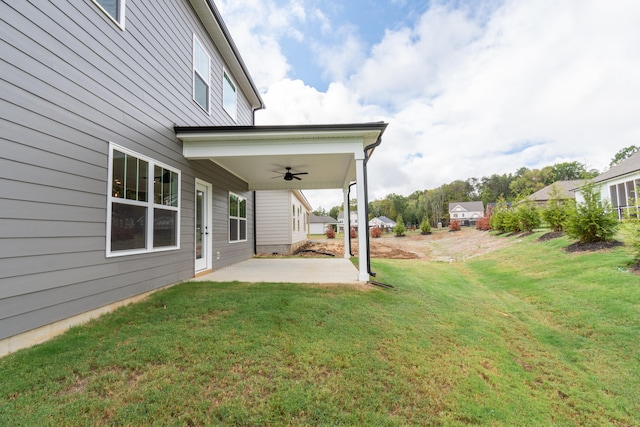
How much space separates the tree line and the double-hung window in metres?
38.6

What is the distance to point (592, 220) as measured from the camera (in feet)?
25.2

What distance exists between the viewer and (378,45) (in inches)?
428

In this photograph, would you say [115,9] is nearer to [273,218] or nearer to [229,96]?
[229,96]

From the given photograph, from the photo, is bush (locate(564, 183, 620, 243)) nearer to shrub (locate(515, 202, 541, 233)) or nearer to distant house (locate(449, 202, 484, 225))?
shrub (locate(515, 202, 541, 233))

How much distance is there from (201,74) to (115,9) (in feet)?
8.48

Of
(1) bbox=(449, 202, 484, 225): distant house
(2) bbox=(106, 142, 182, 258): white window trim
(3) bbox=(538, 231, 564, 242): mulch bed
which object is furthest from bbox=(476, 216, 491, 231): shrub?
(1) bbox=(449, 202, 484, 225): distant house

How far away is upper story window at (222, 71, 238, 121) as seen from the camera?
7668 millimetres

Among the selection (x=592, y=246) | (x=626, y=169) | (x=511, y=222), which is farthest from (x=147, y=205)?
(x=626, y=169)

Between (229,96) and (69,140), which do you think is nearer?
(69,140)

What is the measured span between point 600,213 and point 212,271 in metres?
11.0

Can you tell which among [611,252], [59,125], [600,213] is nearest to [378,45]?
[600,213]

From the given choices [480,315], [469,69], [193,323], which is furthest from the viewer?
[469,69]

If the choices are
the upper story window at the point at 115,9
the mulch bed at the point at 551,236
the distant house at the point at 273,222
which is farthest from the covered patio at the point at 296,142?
the mulch bed at the point at 551,236

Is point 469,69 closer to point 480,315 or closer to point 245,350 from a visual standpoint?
point 480,315
